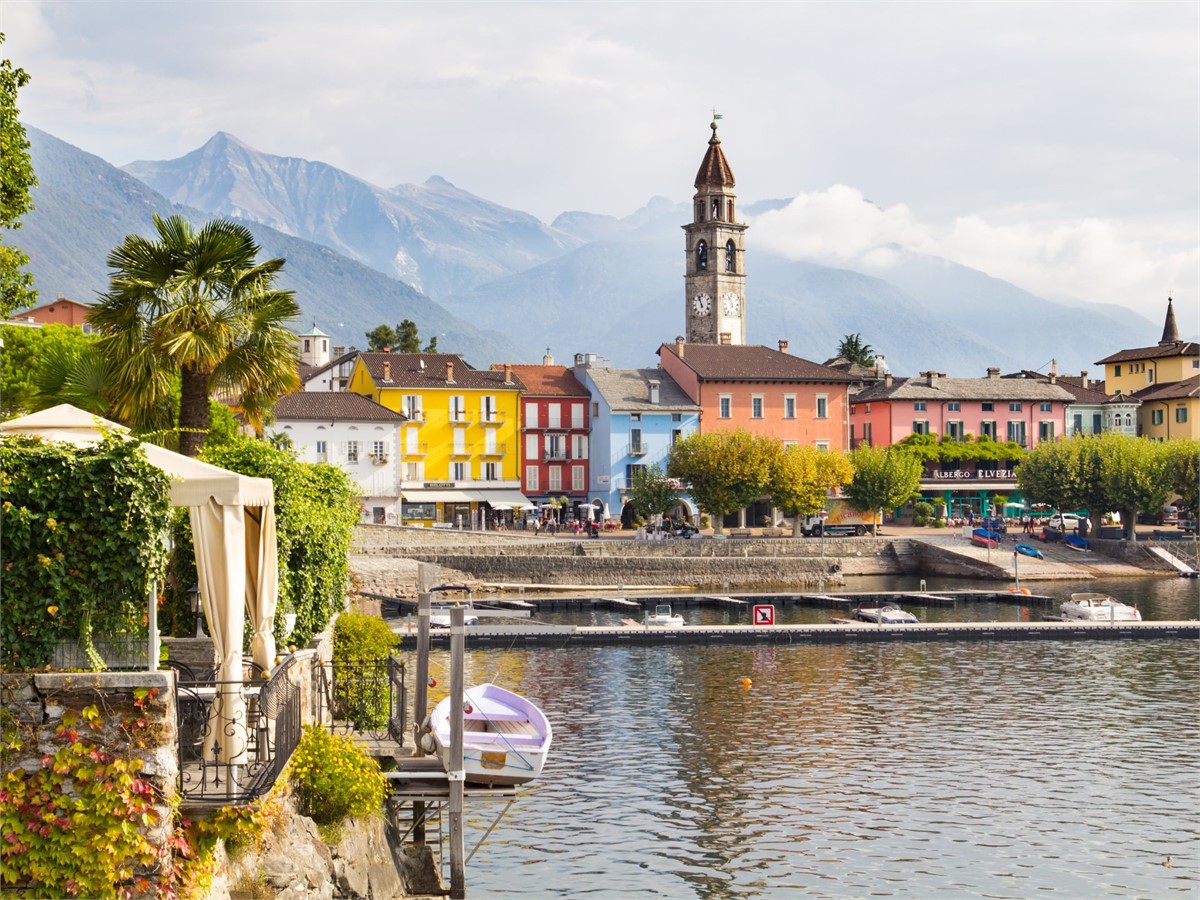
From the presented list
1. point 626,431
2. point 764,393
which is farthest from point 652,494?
point 764,393

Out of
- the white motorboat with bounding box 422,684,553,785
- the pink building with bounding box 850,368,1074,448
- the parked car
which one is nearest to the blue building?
the pink building with bounding box 850,368,1074,448

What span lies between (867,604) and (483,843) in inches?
1720

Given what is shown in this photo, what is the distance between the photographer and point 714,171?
139 metres

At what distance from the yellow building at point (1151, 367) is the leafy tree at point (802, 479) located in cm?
4196

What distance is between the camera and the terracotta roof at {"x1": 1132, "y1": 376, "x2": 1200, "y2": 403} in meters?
114

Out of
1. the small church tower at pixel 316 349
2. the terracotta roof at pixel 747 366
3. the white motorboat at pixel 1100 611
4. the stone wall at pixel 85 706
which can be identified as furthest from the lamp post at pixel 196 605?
the small church tower at pixel 316 349

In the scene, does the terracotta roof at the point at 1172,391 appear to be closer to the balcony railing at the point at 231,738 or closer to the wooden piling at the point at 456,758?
the wooden piling at the point at 456,758

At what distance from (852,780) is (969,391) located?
84.6 meters

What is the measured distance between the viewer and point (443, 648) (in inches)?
2124

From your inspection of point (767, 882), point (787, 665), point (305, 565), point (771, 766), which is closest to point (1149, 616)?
point (787, 665)

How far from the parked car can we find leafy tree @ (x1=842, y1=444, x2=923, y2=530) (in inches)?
826

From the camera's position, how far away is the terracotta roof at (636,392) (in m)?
98.5

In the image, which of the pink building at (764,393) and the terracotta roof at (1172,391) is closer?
the pink building at (764,393)

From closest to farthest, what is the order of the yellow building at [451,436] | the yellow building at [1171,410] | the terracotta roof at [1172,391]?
the yellow building at [451,436]
the yellow building at [1171,410]
the terracotta roof at [1172,391]
